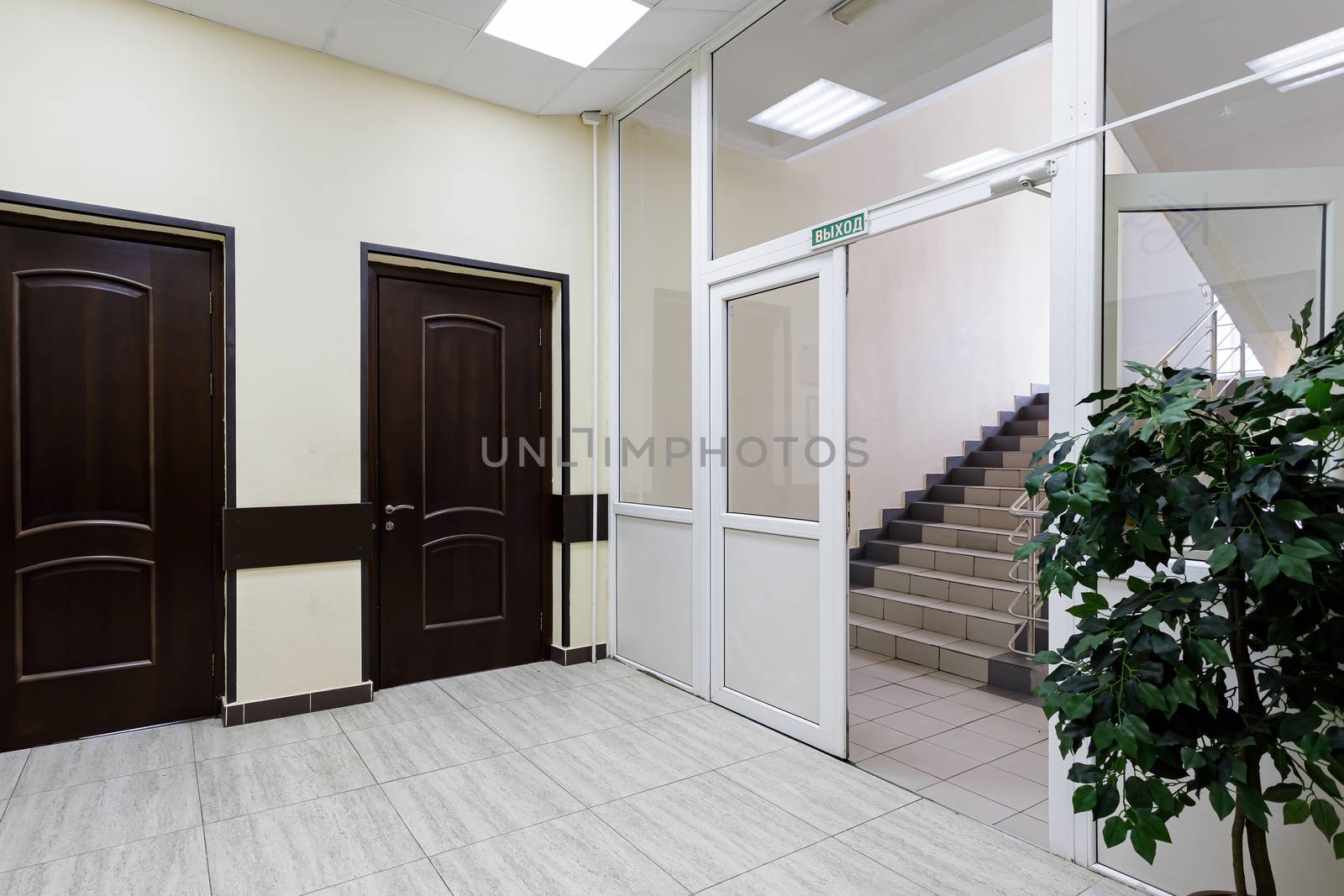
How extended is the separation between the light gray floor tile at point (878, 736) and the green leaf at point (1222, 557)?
213 centimetres

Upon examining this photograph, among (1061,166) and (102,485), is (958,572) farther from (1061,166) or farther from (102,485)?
(102,485)

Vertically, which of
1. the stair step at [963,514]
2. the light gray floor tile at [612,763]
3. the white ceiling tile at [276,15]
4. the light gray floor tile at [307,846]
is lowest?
the light gray floor tile at [612,763]

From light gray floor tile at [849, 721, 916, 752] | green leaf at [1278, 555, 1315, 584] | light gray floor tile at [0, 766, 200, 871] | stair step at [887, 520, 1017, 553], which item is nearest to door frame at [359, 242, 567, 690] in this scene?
light gray floor tile at [0, 766, 200, 871]

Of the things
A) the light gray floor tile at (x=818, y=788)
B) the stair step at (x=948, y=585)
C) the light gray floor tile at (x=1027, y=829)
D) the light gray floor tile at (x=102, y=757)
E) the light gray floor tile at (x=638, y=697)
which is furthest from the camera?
the stair step at (x=948, y=585)

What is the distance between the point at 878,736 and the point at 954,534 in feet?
7.53

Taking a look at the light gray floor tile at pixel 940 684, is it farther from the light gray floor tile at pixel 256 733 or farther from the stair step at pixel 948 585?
the light gray floor tile at pixel 256 733

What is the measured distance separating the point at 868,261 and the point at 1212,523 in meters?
4.35

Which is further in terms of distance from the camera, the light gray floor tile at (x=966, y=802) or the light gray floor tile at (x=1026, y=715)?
the light gray floor tile at (x=1026, y=715)

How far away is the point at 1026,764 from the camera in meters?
3.00

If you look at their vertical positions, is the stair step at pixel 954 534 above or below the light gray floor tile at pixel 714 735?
above

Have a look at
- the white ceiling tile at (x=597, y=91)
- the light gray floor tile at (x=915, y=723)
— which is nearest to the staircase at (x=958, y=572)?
the light gray floor tile at (x=915, y=723)

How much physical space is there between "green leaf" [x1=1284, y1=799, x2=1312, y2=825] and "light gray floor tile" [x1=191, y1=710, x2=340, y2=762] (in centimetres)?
334

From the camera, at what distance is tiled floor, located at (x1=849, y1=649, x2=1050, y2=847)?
2678mm

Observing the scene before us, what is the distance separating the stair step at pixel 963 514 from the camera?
202 inches
